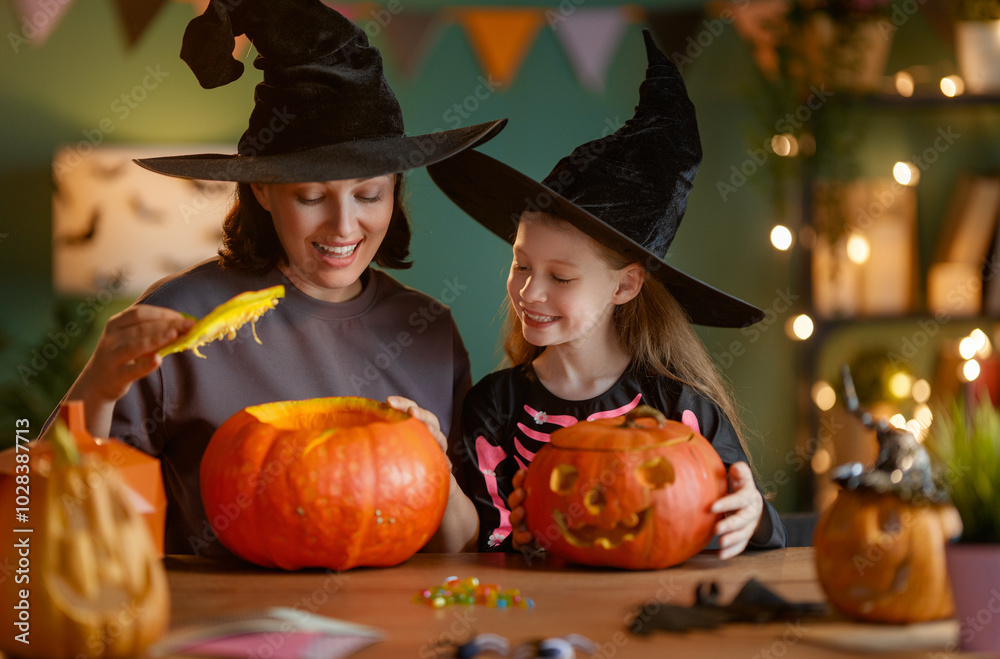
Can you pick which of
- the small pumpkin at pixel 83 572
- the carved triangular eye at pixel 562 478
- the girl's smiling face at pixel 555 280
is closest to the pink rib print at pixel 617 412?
the girl's smiling face at pixel 555 280

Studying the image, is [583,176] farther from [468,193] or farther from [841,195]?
[841,195]

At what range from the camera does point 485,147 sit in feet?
9.66

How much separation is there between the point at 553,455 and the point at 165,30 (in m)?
2.50

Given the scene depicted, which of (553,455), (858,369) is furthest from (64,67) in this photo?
(858,369)

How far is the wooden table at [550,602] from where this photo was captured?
0.71 metres

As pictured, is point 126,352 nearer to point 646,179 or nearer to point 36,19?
point 646,179

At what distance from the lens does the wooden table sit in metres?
0.71

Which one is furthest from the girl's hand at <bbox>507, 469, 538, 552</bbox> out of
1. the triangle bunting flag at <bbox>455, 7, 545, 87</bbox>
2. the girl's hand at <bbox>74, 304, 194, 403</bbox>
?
the triangle bunting flag at <bbox>455, 7, 545, 87</bbox>

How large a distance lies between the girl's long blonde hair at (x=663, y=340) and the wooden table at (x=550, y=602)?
1.23ft

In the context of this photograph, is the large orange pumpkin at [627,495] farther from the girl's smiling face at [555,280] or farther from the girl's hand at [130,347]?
the girl's hand at [130,347]

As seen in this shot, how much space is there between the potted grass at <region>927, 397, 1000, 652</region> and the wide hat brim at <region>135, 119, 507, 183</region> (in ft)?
2.58

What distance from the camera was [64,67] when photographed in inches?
112

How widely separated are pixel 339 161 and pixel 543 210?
340mm

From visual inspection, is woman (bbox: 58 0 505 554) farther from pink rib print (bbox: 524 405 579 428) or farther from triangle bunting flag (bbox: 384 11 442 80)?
triangle bunting flag (bbox: 384 11 442 80)
